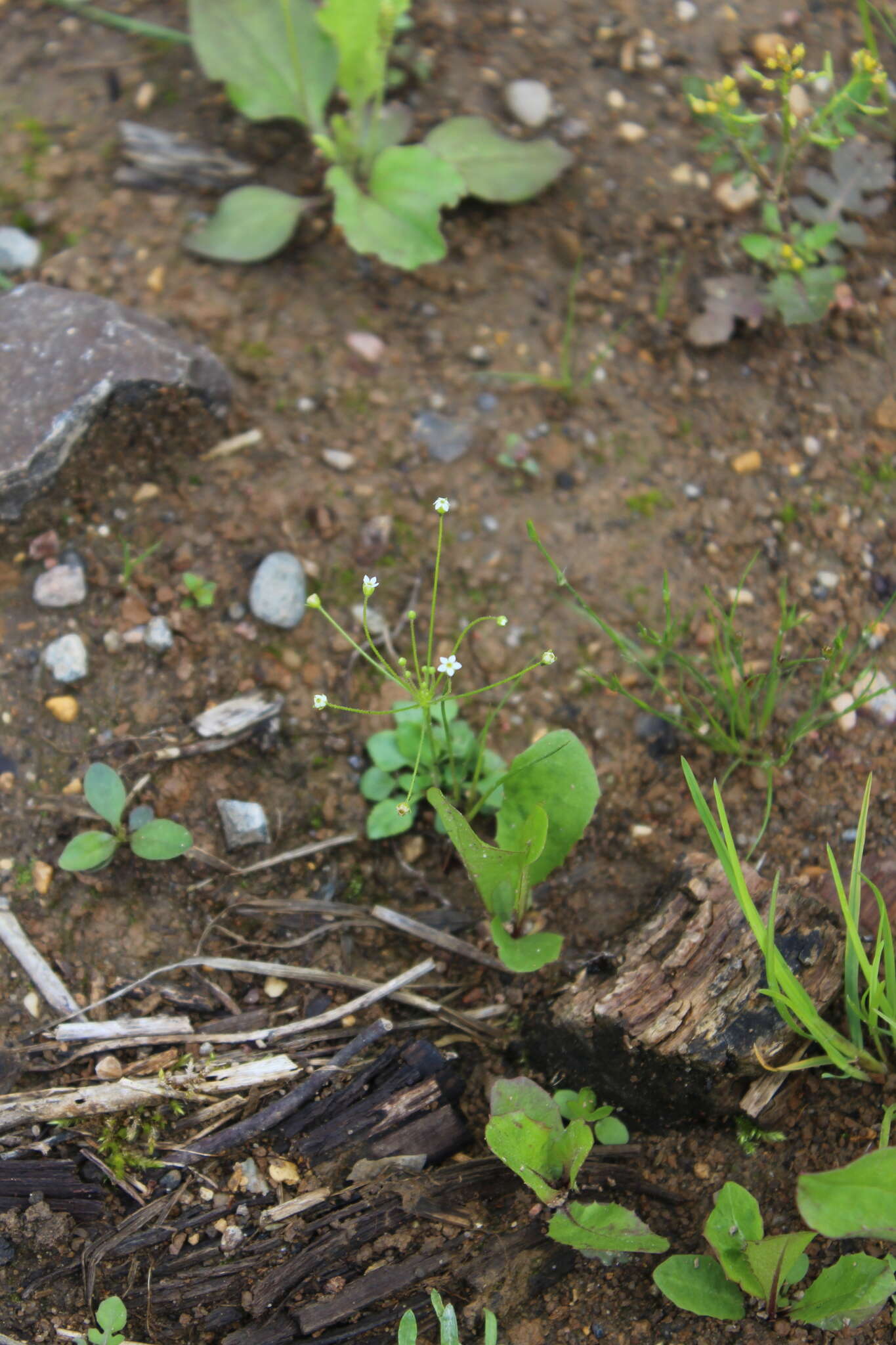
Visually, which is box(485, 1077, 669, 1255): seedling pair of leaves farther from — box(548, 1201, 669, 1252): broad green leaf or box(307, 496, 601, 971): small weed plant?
box(307, 496, 601, 971): small weed plant

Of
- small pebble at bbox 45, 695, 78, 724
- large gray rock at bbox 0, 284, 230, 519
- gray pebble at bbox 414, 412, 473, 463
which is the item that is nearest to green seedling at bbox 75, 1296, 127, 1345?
small pebble at bbox 45, 695, 78, 724

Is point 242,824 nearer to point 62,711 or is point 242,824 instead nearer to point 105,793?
point 105,793

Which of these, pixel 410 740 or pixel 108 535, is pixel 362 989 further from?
pixel 108 535

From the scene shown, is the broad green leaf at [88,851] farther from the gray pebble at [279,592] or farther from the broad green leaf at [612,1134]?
the broad green leaf at [612,1134]

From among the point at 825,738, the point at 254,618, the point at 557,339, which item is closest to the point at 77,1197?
the point at 254,618

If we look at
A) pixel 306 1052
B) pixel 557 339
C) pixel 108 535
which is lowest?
pixel 306 1052
